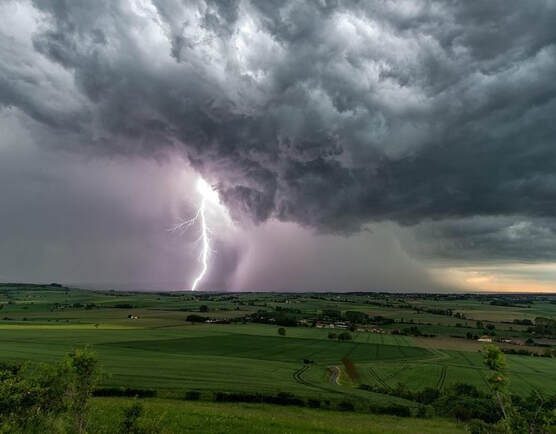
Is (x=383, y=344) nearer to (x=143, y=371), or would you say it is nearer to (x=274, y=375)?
(x=274, y=375)

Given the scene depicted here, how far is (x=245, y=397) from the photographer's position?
54.1 m

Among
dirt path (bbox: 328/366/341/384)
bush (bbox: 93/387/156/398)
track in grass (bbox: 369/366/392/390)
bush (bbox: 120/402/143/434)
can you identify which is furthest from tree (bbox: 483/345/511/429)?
dirt path (bbox: 328/366/341/384)

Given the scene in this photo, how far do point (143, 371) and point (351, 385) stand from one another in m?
41.7

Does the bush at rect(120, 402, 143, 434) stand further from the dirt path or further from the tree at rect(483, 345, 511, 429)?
the dirt path

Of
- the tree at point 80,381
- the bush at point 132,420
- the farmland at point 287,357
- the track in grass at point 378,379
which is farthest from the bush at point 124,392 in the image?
the track in grass at point 378,379

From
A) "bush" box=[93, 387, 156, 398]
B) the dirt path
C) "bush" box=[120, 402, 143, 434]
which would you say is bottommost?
the dirt path

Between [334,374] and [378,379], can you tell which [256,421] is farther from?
[378,379]

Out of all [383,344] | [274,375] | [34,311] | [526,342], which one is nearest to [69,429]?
[274,375]

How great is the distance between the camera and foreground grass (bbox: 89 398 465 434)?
33.5m

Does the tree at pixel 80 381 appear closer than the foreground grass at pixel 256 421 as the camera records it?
Yes

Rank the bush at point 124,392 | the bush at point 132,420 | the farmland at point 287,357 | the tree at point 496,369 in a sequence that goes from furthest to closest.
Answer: the farmland at point 287,357, the bush at point 124,392, the bush at point 132,420, the tree at point 496,369

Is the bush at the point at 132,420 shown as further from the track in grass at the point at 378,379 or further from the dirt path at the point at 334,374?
the track in grass at the point at 378,379

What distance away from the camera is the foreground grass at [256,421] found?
33469 mm

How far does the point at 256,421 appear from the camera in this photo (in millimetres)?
37375
